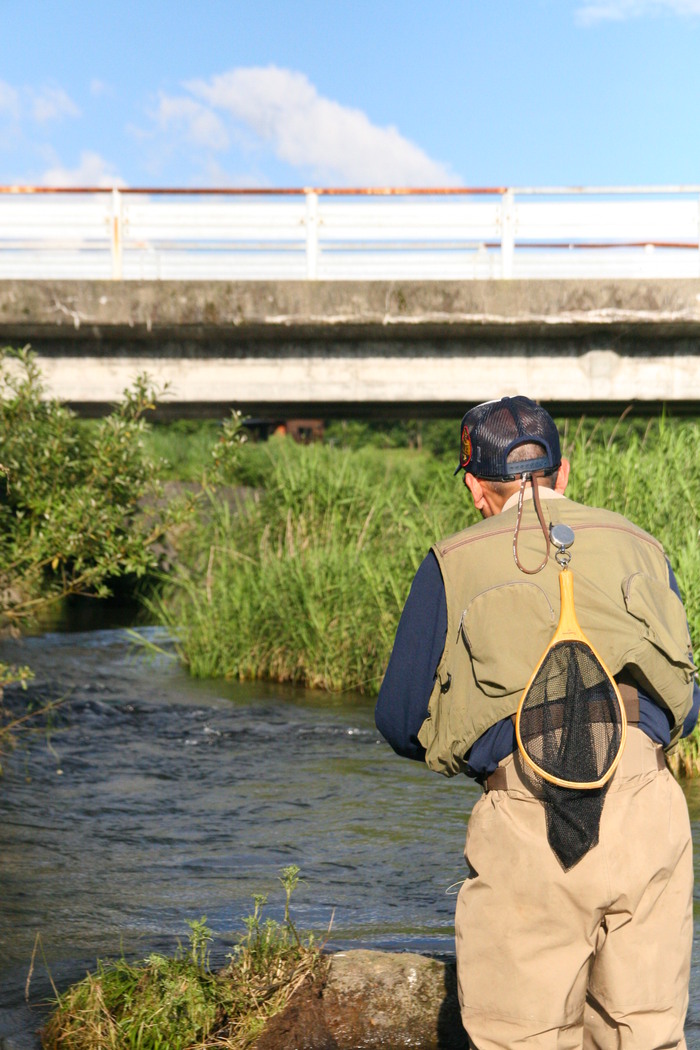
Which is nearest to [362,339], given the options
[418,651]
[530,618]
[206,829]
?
[206,829]

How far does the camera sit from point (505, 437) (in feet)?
8.29

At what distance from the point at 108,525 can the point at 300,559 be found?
12.4ft

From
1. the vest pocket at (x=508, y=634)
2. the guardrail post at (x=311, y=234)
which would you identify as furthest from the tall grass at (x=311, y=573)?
the vest pocket at (x=508, y=634)

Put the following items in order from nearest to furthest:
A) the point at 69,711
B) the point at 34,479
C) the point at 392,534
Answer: the point at 34,479 → the point at 69,711 → the point at 392,534

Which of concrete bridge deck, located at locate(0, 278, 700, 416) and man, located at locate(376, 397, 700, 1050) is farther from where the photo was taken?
concrete bridge deck, located at locate(0, 278, 700, 416)

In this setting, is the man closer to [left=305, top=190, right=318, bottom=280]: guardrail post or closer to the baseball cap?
the baseball cap

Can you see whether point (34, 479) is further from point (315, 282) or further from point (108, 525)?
point (315, 282)

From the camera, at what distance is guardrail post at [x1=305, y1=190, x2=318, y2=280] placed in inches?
414

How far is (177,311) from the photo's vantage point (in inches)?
400

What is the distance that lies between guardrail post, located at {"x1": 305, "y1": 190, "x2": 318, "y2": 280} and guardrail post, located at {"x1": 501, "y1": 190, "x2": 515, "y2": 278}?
1738 millimetres

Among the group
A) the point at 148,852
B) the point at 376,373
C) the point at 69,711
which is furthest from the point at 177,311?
the point at 148,852

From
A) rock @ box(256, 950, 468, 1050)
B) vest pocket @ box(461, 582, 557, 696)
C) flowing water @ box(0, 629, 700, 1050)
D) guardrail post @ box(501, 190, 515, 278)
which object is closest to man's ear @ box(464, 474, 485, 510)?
vest pocket @ box(461, 582, 557, 696)

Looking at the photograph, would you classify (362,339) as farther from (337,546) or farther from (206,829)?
(206,829)

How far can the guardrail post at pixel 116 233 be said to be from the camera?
34.2 ft
